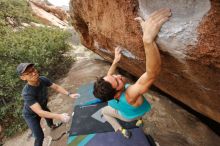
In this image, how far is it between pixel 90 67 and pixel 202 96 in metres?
5.50

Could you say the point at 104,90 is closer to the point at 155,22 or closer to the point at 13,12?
the point at 155,22

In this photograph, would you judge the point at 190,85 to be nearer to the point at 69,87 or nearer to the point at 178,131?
the point at 178,131

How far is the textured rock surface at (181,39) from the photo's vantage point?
278 cm

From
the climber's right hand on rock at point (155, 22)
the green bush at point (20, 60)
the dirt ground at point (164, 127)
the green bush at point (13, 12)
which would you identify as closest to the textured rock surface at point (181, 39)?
the climber's right hand on rock at point (155, 22)

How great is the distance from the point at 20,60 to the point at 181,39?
6.93 meters

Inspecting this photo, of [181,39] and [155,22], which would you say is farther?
[181,39]

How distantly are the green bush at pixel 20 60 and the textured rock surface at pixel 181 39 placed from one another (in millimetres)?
3767

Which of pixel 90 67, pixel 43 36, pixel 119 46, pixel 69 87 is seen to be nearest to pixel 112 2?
pixel 119 46

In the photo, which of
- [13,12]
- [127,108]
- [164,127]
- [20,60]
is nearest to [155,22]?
[127,108]

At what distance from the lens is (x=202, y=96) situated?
4.54m

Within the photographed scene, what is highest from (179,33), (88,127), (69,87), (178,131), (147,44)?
(179,33)

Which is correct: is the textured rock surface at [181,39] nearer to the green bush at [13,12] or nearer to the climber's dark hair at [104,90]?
the climber's dark hair at [104,90]

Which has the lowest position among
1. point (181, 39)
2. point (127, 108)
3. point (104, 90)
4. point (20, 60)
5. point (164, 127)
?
point (20, 60)

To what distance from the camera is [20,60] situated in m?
8.95
